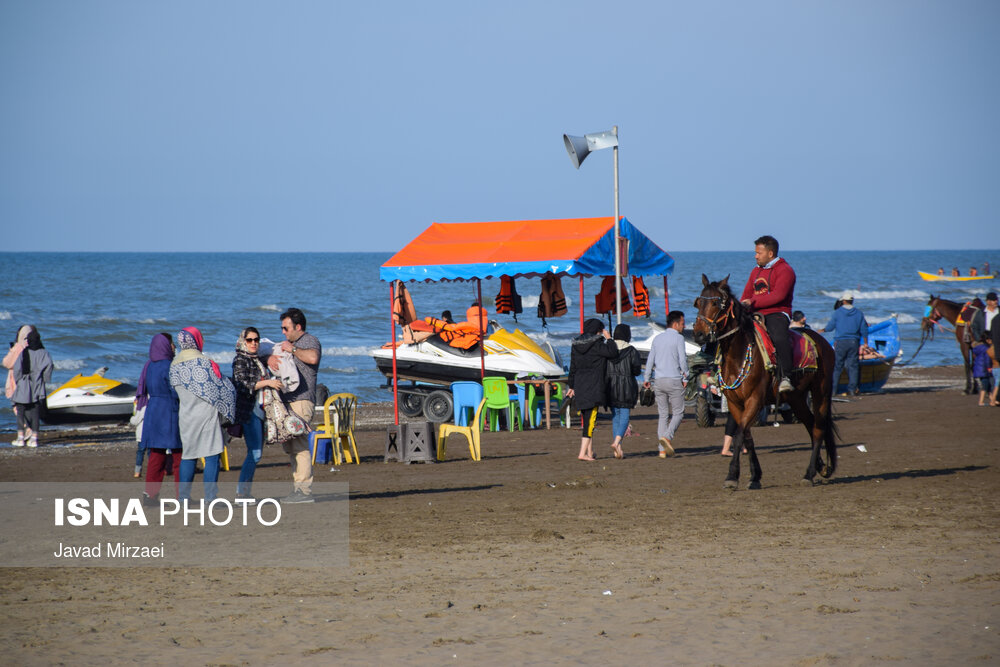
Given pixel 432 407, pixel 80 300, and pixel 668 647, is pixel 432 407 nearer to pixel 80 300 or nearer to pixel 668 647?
pixel 668 647

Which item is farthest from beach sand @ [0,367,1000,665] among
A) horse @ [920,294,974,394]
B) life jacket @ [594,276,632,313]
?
horse @ [920,294,974,394]

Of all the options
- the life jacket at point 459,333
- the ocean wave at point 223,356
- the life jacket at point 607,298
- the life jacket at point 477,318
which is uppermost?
the life jacket at point 607,298

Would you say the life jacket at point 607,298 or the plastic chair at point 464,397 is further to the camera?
the life jacket at point 607,298

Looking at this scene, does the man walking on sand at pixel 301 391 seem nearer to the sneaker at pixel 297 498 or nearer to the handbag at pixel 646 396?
the sneaker at pixel 297 498

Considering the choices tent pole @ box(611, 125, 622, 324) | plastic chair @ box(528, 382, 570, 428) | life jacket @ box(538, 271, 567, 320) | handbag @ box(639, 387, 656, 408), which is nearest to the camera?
handbag @ box(639, 387, 656, 408)

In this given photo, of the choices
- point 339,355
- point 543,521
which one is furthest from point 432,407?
point 339,355

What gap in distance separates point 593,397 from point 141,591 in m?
7.18

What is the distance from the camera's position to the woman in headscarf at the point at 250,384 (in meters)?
9.42

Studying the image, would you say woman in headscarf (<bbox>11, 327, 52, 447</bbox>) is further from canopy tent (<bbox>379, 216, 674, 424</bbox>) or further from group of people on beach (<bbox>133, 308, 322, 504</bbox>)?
group of people on beach (<bbox>133, 308, 322, 504</bbox>)

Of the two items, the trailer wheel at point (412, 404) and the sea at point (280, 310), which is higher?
the sea at point (280, 310)

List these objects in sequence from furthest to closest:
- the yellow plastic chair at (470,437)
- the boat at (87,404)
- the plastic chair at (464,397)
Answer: the boat at (87,404) < the plastic chair at (464,397) < the yellow plastic chair at (470,437)

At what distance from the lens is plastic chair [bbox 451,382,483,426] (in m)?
16.9

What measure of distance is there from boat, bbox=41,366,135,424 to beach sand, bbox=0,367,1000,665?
10499 millimetres

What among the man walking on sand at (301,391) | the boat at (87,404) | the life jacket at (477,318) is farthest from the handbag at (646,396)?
the boat at (87,404)
